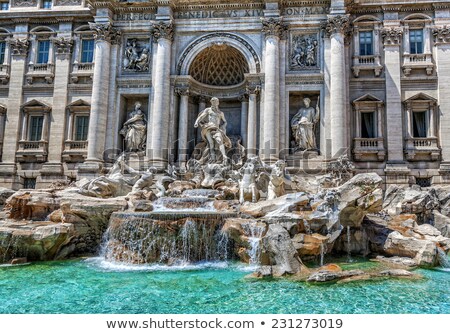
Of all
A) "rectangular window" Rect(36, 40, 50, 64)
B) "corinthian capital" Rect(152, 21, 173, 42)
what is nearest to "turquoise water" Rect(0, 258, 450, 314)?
"corinthian capital" Rect(152, 21, 173, 42)

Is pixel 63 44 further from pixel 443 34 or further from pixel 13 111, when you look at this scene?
pixel 443 34

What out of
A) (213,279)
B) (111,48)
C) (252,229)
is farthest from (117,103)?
(213,279)

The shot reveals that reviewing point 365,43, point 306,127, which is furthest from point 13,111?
point 365,43

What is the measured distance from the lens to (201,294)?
8.10 meters

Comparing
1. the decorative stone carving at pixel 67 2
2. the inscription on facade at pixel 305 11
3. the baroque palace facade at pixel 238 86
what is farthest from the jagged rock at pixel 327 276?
the decorative stone carving at pixel 67 2

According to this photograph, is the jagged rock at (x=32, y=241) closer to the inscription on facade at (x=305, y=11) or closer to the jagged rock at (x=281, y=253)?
the jagged rock at (x=281, y=253)

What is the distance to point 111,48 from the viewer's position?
73.5ft

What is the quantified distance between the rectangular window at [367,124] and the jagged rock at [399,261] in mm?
10253

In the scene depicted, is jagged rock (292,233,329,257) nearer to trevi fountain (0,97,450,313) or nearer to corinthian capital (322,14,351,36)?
trevi fountain (0,97,450,313)

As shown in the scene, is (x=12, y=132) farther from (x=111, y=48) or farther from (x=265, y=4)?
(x=265, y=4)

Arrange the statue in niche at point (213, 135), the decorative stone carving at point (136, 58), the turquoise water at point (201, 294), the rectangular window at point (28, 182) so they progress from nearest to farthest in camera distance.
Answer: the turquoise water at point (201, 294)
the statue in niche at point (213, 135)
the decorative stone carving at point (136, 58)
the rectangular window at point (28, 182)

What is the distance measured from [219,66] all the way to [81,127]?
9.26 meters

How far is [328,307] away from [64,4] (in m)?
24.8

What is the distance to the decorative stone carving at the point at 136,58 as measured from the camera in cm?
2235
